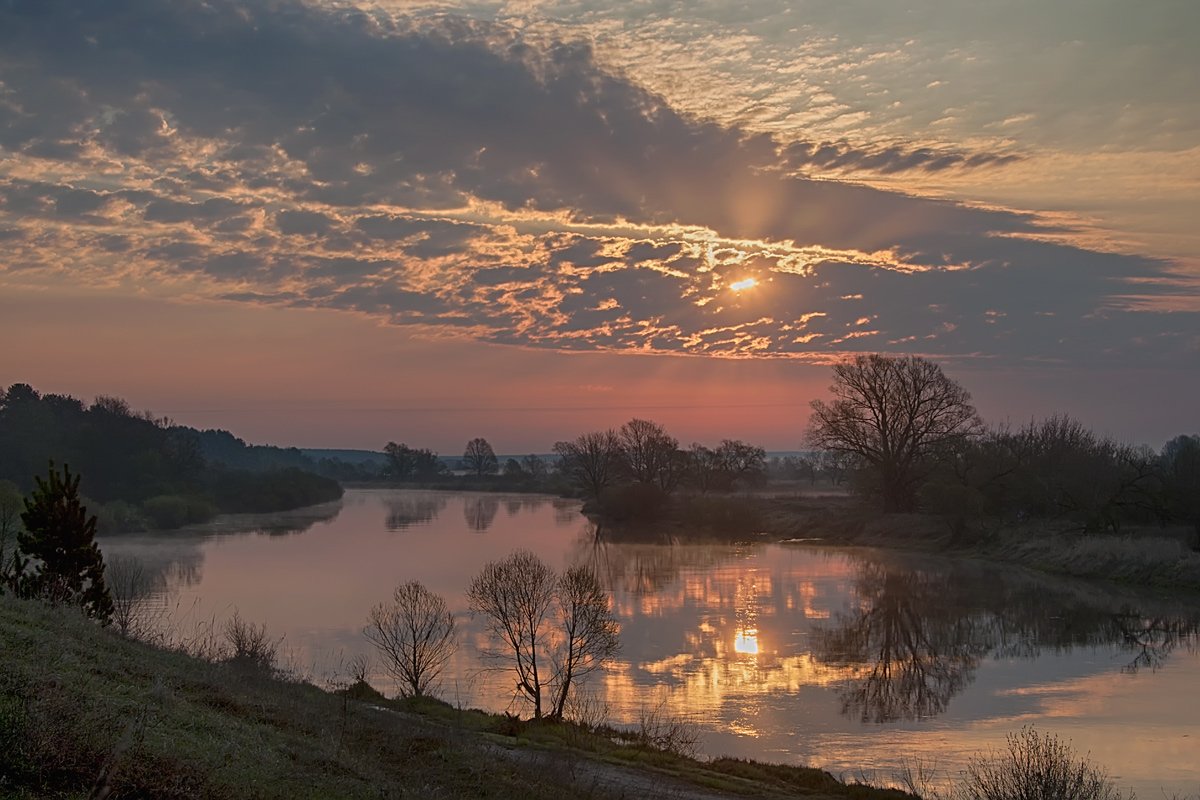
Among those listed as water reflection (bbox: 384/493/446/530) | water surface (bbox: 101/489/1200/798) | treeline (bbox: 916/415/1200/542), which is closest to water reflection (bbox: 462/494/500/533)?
water reflection (bbox: 384/493/446/530)

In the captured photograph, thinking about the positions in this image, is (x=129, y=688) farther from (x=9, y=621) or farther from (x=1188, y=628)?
(x=1188, y=628)

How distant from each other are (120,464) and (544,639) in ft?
188

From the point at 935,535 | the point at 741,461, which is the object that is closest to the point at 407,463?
the point at 741,461

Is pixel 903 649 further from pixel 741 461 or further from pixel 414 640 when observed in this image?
pixel 741 461

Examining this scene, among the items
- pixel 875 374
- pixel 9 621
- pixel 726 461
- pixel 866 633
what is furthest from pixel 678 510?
pixel 9 621

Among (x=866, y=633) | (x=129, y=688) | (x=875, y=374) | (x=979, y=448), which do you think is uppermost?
(x=875, y=374)

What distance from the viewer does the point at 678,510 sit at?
257 ft

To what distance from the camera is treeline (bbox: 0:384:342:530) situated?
69438 millimetres

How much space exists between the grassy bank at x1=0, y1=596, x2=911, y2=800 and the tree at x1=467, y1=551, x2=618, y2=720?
398 cm

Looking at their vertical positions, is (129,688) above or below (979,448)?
below

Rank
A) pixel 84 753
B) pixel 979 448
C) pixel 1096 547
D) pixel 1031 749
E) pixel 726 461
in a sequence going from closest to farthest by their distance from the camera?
1. pixel 84 753
2. pixel 1031 749
3. pixel 1096 547
4. pixel 979 448
5. pixel 726 461

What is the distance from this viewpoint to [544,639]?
3031 cm

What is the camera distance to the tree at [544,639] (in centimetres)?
2466

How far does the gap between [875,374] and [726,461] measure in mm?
42932
